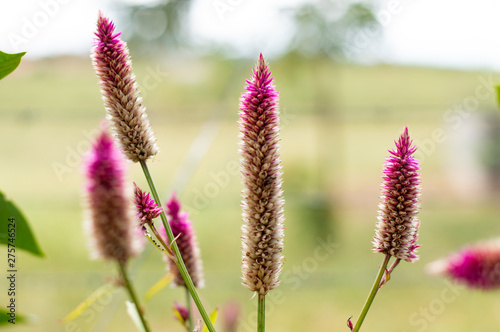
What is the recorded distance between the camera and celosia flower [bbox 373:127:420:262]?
29cm

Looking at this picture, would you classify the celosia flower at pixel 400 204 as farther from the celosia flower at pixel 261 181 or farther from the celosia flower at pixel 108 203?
the celosia flower at pixel 108 203

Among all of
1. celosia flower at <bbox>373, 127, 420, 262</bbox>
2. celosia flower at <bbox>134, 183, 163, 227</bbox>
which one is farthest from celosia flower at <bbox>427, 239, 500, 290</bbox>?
celosia flower at <bbox>134, 183, 163, 227</bbox>

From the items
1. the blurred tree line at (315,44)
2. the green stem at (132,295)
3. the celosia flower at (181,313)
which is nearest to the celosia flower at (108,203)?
the green stem at (132,295)

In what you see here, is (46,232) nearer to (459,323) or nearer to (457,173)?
(459,323)

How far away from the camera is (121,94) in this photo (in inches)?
11.2

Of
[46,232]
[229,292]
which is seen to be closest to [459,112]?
[229,292]

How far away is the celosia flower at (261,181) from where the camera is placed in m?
0.28

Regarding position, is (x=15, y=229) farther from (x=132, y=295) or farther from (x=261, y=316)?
(x=261, y=316)

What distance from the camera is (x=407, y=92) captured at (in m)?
10.2

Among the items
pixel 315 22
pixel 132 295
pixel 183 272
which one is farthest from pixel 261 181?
pixel 315 22

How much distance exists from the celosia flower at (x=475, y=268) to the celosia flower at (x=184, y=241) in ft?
0.56

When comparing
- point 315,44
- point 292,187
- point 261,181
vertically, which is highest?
point 315,44

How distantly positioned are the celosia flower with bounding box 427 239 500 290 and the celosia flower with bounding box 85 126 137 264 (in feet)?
0.84

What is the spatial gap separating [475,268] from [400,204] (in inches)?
5.2
